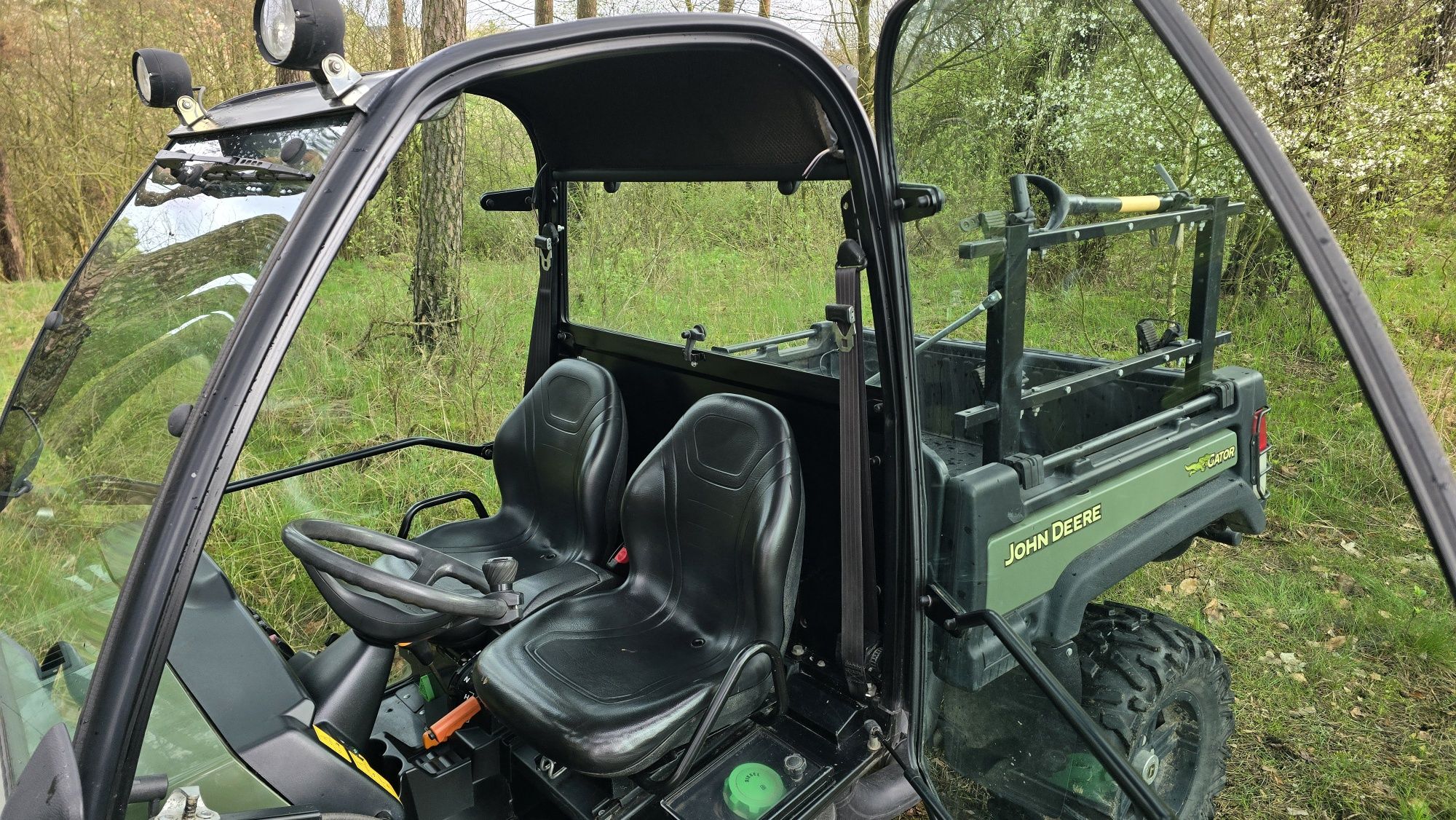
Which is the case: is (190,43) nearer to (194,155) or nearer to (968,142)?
(194,155)

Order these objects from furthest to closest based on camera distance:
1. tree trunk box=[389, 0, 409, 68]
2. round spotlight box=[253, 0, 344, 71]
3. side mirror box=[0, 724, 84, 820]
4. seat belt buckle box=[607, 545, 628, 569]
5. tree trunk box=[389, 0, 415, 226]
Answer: tree trunk box=[389, 0, 409, 68] → tree trunk box=[389, 0, 415, 226] → seat belt buckle box=[607, 545, 628, 569] → round spotlight box=[253, 0, 344, 71] → side mirror box=[0, 724, 84, 820]

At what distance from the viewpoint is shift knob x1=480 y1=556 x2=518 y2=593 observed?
5.31ft

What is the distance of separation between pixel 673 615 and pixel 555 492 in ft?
2.33

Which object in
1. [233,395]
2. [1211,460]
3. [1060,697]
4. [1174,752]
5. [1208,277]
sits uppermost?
→ [1208,277]

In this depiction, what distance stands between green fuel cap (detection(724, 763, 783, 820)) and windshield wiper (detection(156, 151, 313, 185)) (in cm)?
145

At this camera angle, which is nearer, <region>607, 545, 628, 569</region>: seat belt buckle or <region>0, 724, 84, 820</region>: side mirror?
<region>0, 724, 84, 820</region>: side mirror

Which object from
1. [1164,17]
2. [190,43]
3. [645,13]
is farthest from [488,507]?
[190,43]

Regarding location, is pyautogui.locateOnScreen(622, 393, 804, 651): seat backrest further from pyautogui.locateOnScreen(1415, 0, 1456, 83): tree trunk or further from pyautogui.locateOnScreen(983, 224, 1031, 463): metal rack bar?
pyautogui.locateOnScreen(1415, 0, 1456, 83): tree trunk

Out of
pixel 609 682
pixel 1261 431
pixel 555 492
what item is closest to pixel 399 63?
pixel 555 492

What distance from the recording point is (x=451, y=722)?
211 cm

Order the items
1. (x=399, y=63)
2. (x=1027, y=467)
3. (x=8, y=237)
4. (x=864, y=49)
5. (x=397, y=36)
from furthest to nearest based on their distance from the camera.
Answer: (x=8, y=237) < (x=399, y=63) < (x=397, y=36) < (x=864, y=49) < (x=1027, y=467)

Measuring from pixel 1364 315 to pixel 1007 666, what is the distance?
103 centimetres

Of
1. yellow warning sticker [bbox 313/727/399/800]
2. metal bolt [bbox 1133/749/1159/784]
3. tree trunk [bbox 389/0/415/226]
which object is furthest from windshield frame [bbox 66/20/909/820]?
tree trunk [bbox 389/0/415/226]

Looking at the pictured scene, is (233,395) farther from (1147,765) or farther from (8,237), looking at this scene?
(8,237)
